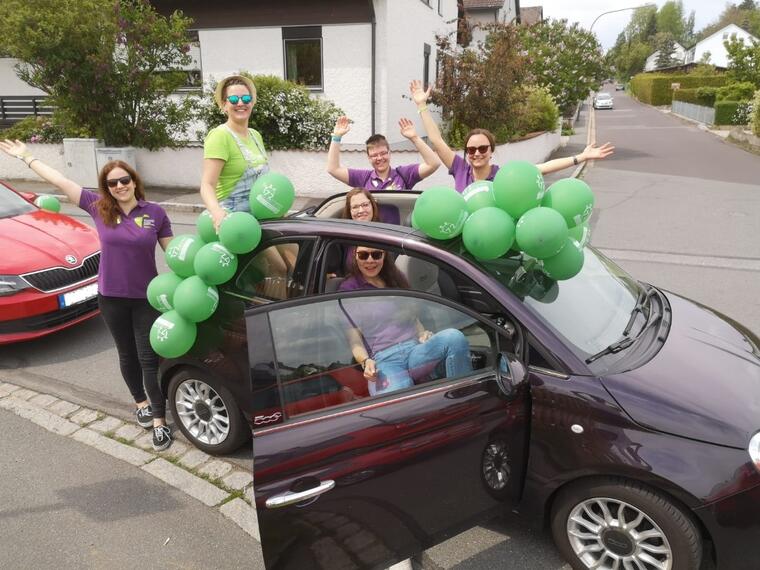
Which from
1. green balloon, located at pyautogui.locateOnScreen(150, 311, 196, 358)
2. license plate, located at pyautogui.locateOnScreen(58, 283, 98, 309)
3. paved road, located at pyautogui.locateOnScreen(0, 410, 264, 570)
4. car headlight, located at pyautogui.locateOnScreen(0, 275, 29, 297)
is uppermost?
green balloon, located at pyautogui.locateOnScreen(150, 311, 196, 358)

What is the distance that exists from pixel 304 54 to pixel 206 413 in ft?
46.3

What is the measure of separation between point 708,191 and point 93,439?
13.6 metres

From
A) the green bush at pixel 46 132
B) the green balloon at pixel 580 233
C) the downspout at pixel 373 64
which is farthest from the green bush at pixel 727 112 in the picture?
the green balloon at pixel 580 233

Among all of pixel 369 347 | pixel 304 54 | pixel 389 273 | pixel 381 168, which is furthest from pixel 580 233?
pixel 304 54

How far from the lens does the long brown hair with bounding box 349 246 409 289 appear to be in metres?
3.02

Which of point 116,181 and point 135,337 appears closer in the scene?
point 116,181

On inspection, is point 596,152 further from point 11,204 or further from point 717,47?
point 717,47

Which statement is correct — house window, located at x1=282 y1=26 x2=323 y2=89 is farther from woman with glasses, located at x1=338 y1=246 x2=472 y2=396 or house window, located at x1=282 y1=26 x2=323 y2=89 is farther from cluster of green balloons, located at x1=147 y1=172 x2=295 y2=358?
woman with glasses, located at x1=338 y1=246 x2=472 y2=396

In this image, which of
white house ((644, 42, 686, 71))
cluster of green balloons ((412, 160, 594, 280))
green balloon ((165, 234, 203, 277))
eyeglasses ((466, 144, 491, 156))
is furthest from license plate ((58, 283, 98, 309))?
white house ((644, 42, 686, 71))

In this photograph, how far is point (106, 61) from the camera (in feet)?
39.4

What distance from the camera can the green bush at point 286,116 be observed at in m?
12.7

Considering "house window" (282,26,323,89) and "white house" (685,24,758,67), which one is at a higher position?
"white house" (685,24,758,67)

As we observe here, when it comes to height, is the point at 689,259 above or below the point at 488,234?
below

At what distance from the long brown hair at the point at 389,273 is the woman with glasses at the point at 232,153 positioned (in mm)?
1132
